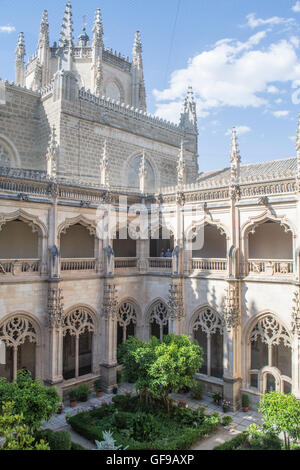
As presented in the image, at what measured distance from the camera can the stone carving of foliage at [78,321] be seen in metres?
18.4

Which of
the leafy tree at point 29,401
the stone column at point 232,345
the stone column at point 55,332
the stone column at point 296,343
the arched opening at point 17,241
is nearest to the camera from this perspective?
the leafy tree at point 29,401

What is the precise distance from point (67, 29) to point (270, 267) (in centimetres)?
2222

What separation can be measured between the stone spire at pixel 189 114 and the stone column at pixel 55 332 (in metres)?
20.2

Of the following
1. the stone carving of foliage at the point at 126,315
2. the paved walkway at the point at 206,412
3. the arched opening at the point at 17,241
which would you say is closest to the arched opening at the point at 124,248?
the stone carving of foliage at the point at 126,315

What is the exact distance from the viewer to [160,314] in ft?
68.6

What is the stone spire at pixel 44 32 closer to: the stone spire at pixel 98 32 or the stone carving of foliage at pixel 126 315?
the stone spire at pixel 98 32

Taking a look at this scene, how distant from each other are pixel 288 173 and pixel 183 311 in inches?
350

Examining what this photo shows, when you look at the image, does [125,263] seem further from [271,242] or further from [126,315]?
[271,242]

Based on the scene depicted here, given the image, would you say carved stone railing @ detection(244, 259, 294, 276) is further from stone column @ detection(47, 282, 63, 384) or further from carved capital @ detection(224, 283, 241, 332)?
stone column @ detection(47, 282, 63, 384)

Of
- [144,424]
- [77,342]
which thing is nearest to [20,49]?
[77,342]

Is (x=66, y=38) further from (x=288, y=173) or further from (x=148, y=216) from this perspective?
(x=288, y=173)

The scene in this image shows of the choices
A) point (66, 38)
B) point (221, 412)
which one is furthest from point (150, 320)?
point (66, 38)

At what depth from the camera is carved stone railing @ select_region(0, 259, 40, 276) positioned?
1625cm

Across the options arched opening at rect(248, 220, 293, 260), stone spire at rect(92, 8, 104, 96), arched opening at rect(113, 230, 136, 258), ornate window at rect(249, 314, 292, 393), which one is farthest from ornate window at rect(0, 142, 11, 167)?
ornate window at rect(249, 314, 292, 393)
